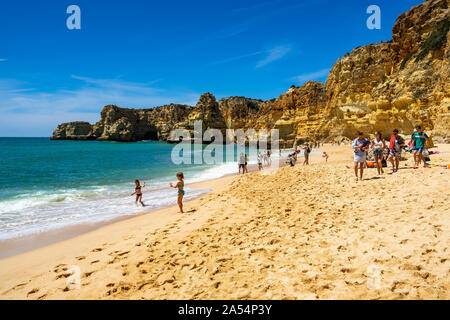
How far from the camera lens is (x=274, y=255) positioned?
11.6 ft

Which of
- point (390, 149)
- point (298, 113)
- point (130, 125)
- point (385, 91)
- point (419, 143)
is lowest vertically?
point (390, 149)

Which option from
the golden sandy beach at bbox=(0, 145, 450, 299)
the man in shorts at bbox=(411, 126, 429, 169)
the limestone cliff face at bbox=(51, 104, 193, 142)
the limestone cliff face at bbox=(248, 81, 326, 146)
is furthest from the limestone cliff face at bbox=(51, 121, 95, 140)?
the man in shorts at bbox=(411, 126, 429, 169)

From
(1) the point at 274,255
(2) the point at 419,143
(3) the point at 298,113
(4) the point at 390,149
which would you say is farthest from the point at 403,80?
(1) the point at 274,255

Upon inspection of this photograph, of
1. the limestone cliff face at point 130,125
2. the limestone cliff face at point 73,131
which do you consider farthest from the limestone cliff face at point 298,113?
the limestone cliff face at point 73,131

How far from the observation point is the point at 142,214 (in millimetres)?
8172

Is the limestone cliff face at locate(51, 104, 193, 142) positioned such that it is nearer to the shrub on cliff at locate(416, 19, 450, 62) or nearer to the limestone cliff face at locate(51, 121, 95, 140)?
the limestone cliff face at locate(51, 121, 95, 140)

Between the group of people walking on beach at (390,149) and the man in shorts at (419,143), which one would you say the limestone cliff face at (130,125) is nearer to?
the group of people walking on beach at (390,149)

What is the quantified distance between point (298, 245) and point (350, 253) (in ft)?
2.55

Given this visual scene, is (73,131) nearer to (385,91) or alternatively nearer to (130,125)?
(130,125)

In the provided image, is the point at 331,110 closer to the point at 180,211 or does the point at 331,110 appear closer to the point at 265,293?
the point at 180,211

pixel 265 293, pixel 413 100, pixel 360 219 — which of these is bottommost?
pixel 265 293

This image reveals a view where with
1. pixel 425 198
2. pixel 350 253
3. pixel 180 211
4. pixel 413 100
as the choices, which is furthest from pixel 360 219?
pixel 413 100
